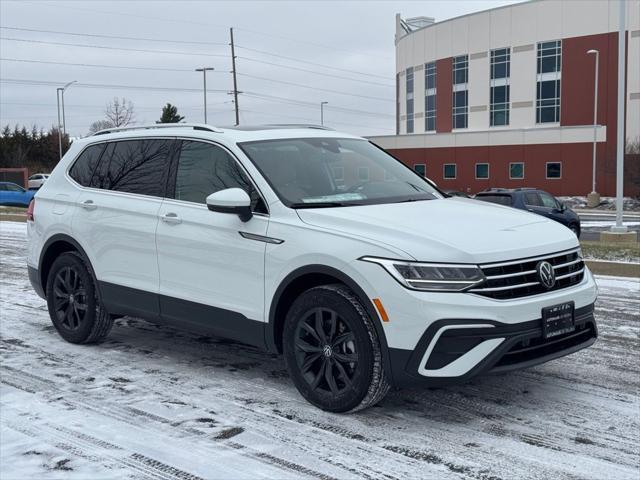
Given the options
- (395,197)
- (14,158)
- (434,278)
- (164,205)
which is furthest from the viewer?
(14,158)

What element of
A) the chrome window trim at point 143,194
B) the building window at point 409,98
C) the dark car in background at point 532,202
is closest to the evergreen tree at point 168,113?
the building window at point 409,98

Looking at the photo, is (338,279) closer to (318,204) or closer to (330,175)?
(318,204)

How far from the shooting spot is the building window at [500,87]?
5828 centimetres

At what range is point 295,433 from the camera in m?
4.57

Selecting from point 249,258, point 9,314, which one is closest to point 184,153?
point 249,258

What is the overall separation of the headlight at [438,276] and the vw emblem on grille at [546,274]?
481mm

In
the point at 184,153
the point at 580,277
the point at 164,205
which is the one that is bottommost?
the point at 580,277

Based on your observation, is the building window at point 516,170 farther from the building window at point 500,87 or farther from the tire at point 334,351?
the tire at point 334,351

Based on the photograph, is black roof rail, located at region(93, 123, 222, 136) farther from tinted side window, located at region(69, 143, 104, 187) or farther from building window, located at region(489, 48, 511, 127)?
building window, located at region(489, 48, 511, 127)

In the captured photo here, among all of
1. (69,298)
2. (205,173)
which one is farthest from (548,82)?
(205,173)

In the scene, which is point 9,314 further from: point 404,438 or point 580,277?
point 580,277

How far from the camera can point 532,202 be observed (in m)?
21.2

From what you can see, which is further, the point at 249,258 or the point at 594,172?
the point at 594,172

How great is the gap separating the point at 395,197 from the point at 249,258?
1168 millimetres
